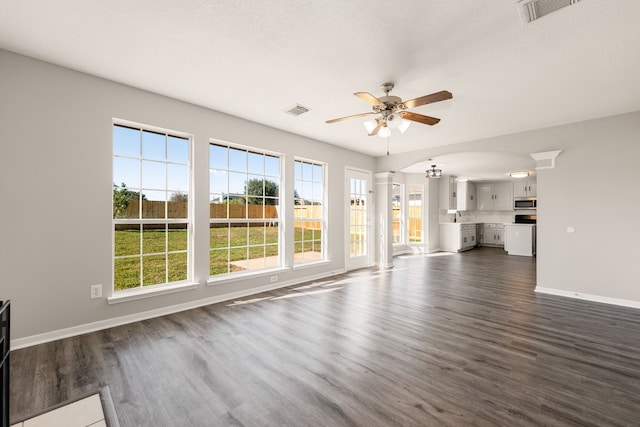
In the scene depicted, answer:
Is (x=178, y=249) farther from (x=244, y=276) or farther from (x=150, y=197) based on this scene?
(x=244, y=276)

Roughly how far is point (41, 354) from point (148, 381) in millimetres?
1271

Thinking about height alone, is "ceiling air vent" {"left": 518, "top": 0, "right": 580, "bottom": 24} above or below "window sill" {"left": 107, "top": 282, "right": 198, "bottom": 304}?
above

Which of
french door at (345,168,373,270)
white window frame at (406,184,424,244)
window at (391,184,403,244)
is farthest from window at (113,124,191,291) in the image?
white window frame at (406,184,424,244)

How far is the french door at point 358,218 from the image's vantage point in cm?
635

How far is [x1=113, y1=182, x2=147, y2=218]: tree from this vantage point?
332 centimetres

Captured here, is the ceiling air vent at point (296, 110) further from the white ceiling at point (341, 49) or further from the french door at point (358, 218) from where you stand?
the french door at point (358, 218)

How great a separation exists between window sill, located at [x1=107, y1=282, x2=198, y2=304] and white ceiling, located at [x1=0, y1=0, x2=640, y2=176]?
2.47 meters

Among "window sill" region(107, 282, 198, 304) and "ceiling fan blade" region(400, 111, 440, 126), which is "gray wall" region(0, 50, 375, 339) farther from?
"ceiling fan blade" region(400, 111, 440, 126)

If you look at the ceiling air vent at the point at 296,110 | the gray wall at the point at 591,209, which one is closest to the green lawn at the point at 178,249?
the ceiling air vent at the point at 296,110

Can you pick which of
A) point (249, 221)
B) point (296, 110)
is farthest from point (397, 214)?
point (296, 110)

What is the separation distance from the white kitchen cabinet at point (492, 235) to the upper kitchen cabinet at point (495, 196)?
690mm

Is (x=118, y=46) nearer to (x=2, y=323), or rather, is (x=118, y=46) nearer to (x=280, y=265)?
(x=2, y=323)

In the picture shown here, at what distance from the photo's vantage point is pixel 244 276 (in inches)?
173

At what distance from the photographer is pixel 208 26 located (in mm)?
2244
